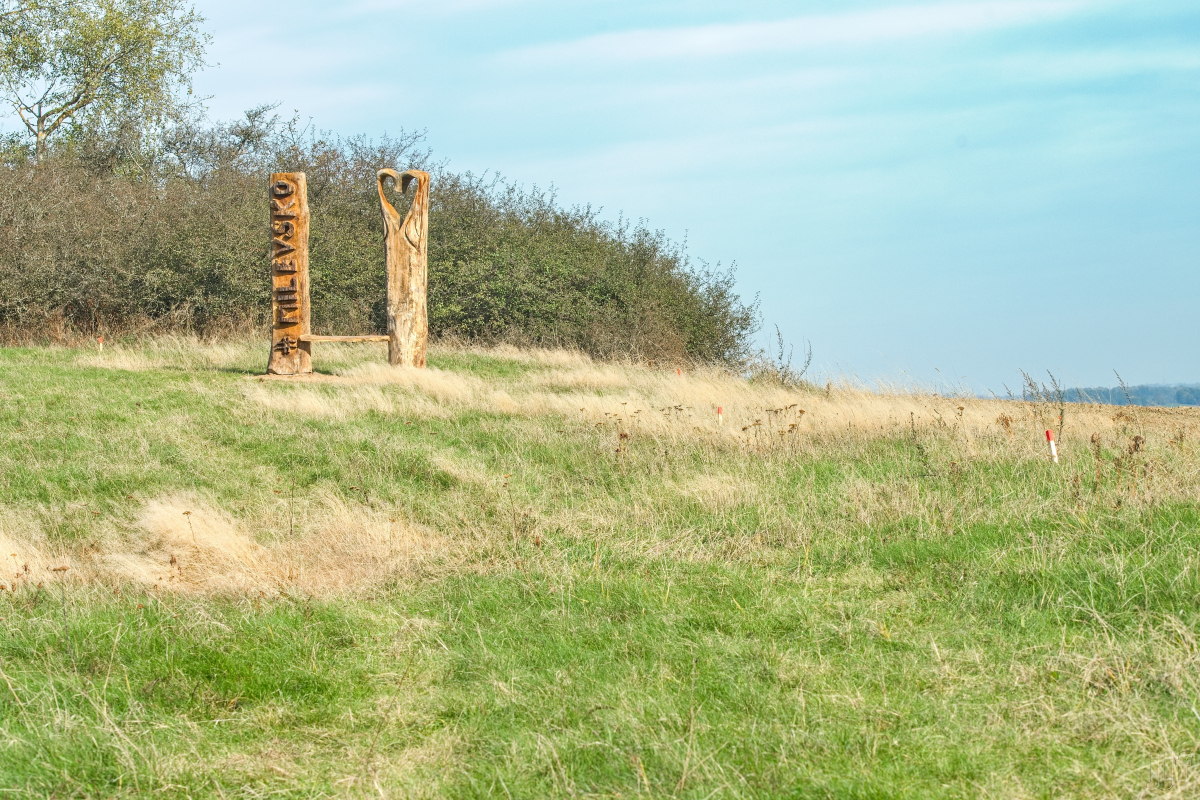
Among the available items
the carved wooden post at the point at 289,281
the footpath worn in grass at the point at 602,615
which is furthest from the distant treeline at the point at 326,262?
the footpath worn in grass at the point at 602,615

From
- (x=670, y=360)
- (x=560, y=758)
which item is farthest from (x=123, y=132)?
(x=560, y=758)

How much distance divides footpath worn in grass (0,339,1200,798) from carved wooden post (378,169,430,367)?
554 centimetres

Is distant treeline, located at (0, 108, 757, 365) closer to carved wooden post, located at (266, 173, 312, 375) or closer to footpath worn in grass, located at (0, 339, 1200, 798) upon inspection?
carved wooden post, located at (266, 173, 312, 375)

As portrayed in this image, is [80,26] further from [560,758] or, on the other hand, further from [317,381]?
[560,758]

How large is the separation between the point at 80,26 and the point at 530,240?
16.7m

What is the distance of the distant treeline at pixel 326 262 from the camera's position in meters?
20.0

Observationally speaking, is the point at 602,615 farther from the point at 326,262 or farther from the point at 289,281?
the point at 326,262

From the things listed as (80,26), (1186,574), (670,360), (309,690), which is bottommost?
(309,690)

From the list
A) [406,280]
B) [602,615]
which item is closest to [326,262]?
[406,280]

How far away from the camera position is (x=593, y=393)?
45.2 ft

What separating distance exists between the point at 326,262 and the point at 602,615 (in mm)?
18967

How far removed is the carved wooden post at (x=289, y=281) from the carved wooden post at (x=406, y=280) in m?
1.35

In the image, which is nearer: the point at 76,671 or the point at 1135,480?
the point at 76,671

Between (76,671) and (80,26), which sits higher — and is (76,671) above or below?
below
